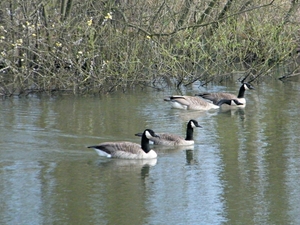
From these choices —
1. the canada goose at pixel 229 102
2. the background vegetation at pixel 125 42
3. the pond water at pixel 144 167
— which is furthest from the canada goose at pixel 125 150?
the canada goose at pixel 229 102

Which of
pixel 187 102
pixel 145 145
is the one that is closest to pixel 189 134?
pixel 145 145

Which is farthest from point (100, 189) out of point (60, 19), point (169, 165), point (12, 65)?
point (60, 19)

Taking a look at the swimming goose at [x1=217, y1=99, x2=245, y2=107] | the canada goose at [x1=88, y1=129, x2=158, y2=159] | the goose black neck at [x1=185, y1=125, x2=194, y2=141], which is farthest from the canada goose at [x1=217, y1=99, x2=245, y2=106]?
the canada goose at [x1=88, y1=129, x2=158, y2=159]

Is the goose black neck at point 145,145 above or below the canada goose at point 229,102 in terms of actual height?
below

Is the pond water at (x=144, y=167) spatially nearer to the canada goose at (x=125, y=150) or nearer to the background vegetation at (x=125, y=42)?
the canada goose at (x=125, y=150)

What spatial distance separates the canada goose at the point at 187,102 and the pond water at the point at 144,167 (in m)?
0.17

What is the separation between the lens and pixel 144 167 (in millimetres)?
11898

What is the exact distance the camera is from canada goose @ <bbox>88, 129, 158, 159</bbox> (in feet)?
40.0

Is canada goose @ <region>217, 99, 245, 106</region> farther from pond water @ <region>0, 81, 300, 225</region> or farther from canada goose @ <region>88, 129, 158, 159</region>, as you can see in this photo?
canada goose @ <region>88, 129, 158, 159</region>

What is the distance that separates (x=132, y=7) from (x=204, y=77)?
9.64 feet

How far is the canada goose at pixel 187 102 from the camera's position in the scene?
17.2 metres

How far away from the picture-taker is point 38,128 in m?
14.6

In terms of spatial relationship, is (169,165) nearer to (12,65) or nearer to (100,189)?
(100,189)

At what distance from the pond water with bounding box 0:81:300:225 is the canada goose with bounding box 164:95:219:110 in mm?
174
